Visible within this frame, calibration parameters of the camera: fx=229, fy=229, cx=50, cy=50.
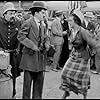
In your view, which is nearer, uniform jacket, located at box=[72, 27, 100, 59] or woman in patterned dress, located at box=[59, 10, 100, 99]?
uniform jacket, located at box=[72, 27, 100, 59]

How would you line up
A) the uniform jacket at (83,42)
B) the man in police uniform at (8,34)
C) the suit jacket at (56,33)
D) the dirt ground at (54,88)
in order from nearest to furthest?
the uniform jacket at (83,42) → the man in police uniform at (8,34) → the dirt ground at (54,88) → the suit jacket at (56,33)

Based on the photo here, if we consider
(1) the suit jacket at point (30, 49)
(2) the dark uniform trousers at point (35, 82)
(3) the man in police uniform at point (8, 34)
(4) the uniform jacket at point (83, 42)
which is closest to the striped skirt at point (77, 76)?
(4) the uniform jacket at point (83, 42)

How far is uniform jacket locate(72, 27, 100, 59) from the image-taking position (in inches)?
138

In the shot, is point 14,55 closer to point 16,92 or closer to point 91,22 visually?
point 16,92

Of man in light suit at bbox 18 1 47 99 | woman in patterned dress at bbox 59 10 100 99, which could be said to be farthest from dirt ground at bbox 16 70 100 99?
man in light suit at bbox 18 1 47 99

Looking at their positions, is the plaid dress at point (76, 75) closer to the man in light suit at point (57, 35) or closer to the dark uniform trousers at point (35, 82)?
the dark uniform trousers at point (35, 82)

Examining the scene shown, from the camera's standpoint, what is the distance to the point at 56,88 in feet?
17.8

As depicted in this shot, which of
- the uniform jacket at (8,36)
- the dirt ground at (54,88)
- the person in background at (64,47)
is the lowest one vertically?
the dirt ground at (54,88)

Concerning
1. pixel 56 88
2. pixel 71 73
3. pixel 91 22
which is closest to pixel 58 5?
pixel 91 22

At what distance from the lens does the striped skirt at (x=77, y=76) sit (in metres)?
3.67

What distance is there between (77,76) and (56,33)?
3.44 metres

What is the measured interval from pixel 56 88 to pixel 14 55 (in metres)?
1.53

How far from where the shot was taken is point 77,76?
3.68 metres

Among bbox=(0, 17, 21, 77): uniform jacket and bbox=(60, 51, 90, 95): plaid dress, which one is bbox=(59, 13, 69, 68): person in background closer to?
bbox=(0, 17, 21, 77): uniform jacket
